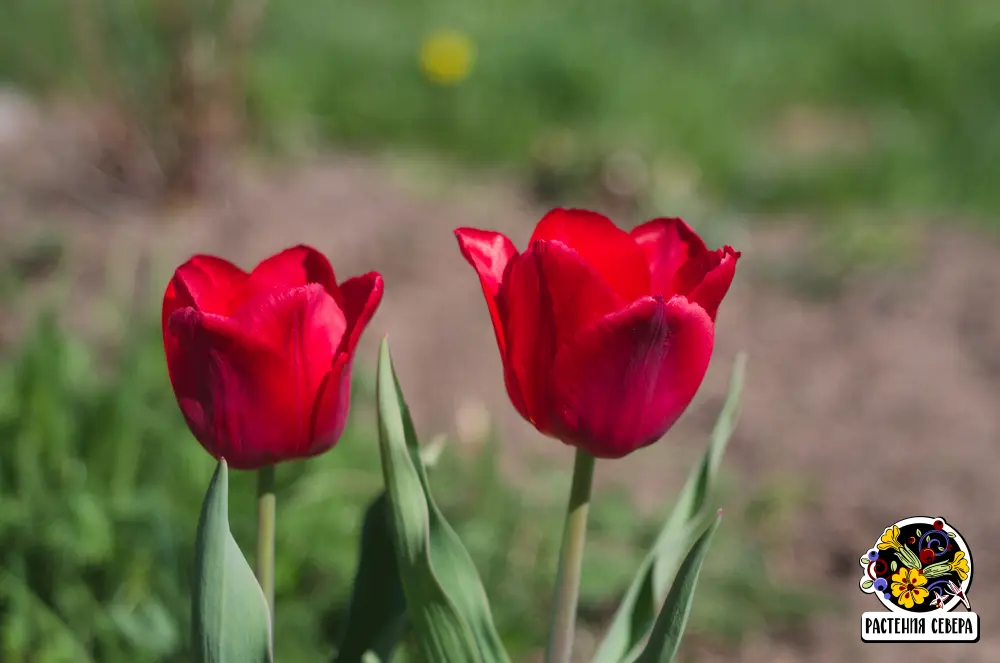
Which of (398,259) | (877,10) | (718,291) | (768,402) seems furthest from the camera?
(877,10)

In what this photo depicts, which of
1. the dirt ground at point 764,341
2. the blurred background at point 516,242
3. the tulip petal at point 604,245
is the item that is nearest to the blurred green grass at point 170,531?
the blurred background at point 516,242

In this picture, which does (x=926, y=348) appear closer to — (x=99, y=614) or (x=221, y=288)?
(x=99, y=614)

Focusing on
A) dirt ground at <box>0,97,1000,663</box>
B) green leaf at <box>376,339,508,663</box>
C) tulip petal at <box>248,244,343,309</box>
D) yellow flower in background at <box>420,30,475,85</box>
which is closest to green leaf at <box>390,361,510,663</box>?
Result: green leaf at <box>376,339,508,663</box>

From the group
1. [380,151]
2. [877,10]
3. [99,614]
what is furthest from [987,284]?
[877,10]

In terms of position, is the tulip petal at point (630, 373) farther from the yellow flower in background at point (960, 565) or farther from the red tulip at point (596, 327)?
the yellow flower in background at point (960, 565)

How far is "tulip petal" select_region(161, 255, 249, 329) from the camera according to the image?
0.83 metres

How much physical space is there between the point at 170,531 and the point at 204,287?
77cm

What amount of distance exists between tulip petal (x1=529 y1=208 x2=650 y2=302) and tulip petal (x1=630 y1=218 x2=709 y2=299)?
0.02 meters

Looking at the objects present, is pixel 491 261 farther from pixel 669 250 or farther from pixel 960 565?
pixel 960 565

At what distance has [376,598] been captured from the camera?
972mm

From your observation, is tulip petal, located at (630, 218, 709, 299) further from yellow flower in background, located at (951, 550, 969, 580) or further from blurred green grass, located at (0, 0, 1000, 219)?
blurred green grass, located at (0, 0, 1000, 219)

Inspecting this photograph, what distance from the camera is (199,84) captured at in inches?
119

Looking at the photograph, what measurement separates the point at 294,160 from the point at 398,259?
0.83 metres

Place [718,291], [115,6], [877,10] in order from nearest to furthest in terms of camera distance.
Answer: [718,291] → [115,6] → [877,10]
